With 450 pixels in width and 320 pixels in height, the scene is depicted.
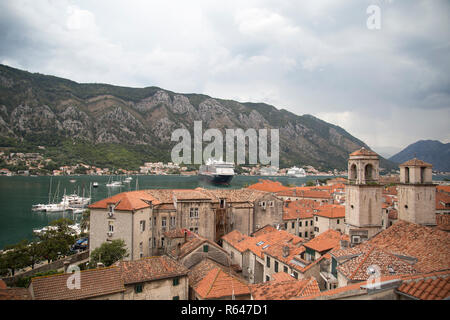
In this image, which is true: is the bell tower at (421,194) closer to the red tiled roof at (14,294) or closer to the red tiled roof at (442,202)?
the red tiled roof at (442,202)

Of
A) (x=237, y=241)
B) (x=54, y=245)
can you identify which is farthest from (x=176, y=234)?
(x=54, y=245)

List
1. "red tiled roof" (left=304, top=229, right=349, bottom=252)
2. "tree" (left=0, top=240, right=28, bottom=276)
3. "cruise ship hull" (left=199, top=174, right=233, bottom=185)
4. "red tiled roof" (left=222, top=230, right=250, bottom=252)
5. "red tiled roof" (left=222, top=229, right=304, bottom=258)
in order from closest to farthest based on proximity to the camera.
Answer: "red tiled roof" (left=304, top=229, right=349, bottom=252), "red tiled roof" (left=222, top=229, right=304, bottom=258), "tree" (left=0, top=240, right=28, bottom=276), "red tiled roof" (left=222, top=230, right=250, bottom=252), "cruise ship hull" (left=199, top=174, right=233, bottom=185)

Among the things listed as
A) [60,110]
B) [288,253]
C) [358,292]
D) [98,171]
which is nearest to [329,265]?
[288,253]

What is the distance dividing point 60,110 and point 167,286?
8362 inches

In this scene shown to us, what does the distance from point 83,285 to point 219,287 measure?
21.8ft

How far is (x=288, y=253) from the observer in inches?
773

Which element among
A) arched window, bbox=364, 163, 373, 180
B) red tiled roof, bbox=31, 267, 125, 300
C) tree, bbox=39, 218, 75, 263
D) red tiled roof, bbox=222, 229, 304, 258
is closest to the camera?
red tiled roof, bbox=31, 267, 125, 300

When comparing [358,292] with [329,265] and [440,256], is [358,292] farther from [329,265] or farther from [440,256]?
[329,265]

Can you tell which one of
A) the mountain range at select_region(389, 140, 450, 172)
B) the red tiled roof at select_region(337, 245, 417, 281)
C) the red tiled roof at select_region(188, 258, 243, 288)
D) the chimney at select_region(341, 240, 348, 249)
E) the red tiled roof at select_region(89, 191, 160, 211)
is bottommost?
the red tiled roof at select_region(188, 258, 243, 288)

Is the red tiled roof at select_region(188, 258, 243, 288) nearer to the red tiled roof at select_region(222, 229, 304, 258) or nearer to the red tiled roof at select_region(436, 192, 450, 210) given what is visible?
the red tiled roof at select_region(222, 229, 304, 258)

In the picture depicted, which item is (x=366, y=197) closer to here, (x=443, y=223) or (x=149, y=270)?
(x=443, y=223)

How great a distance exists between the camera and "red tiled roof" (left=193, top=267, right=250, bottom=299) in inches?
552

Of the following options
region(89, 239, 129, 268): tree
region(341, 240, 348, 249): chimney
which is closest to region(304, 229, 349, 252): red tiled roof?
region(341, 240, 348, 249): chimney

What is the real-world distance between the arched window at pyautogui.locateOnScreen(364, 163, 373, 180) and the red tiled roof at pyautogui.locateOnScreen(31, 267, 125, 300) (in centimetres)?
1874
